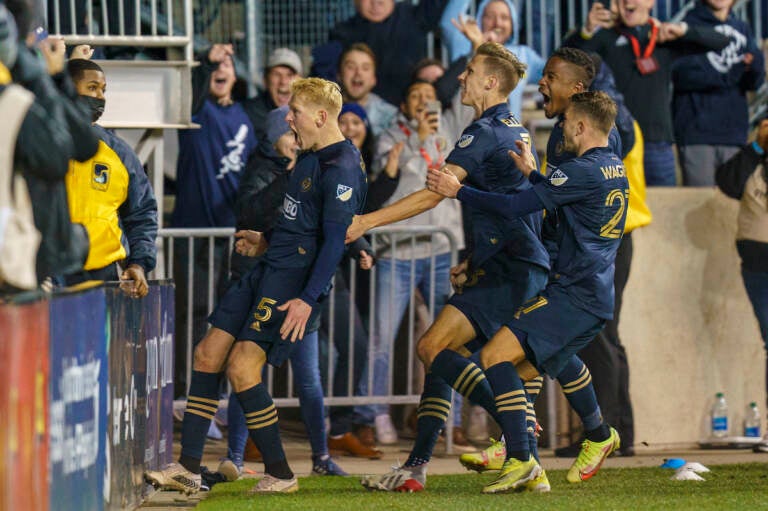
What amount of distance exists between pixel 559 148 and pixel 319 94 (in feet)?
4.69

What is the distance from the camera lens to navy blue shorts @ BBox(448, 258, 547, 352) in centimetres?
776

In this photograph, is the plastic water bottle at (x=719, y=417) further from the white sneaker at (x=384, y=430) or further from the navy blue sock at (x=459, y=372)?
the navy blue sock at (x=459, y=372)

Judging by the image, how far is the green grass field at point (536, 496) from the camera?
7121mm

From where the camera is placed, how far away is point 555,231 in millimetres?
8125

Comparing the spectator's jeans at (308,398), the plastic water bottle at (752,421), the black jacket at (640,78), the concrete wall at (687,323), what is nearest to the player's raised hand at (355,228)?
the spectator's jeans at (308,398)

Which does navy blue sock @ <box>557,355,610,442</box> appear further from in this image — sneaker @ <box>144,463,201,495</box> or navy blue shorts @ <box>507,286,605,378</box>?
sneaker @ <box>144,463,201,495</box>

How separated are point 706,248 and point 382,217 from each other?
398 cm

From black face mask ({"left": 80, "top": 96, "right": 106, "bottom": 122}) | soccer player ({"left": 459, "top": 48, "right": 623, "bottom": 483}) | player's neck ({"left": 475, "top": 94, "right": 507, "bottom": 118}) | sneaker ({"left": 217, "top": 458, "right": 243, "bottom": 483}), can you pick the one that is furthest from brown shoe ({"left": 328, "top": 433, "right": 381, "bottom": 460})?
black face mask ({"left": 80, "top": 96, "right": 106, "bottom": 122})

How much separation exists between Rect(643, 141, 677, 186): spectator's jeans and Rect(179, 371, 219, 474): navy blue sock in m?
4.88

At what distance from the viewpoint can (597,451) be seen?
322 inches

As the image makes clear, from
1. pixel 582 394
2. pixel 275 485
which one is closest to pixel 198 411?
pixel 275 485

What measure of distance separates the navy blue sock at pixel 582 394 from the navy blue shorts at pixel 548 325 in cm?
42

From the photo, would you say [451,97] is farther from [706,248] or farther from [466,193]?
[466,193]

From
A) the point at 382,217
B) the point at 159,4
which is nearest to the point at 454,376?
the point at 382,217
